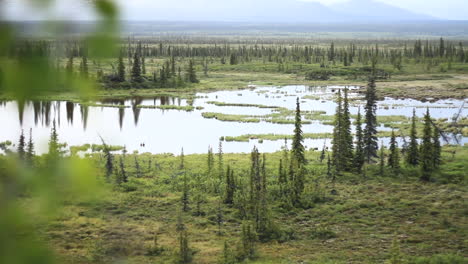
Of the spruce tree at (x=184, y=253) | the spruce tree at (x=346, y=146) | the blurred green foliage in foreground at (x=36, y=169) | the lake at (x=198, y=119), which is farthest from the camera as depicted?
the lake at (x=198, y=119)

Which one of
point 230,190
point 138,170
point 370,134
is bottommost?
point 138,170

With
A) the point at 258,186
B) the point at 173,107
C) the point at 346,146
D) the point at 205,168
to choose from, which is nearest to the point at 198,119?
the point at 173,107

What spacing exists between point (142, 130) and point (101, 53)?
39095 mm

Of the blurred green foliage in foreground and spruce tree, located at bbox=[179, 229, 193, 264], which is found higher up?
the blurred green foliage in foreground

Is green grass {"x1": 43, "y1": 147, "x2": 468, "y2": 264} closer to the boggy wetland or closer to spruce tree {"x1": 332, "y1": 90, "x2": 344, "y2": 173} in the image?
the boggy wetland

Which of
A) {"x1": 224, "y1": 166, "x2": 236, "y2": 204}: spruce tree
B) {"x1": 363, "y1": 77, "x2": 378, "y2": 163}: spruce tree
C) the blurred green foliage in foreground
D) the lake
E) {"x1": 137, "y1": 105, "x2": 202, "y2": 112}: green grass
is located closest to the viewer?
the blurred green foliage in foreground

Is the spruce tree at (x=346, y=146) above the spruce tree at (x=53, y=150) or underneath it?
underneath

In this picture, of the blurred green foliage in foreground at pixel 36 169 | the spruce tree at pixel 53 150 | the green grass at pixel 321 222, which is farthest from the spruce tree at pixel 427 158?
the blurred green foliage in foreground at pixel 36 169

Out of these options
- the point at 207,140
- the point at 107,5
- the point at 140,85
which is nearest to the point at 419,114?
the point at 207,140

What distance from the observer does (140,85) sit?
215 feet

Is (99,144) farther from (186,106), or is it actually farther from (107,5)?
(107,5)

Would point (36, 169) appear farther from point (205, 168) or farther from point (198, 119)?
point (198, 119)

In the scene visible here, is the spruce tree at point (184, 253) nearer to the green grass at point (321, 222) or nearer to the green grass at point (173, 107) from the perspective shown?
the green grass at point (321, 222)

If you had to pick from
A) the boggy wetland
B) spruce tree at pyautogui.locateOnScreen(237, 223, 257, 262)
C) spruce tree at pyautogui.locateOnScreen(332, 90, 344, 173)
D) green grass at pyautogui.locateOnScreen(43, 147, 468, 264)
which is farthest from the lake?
spruce tree at pyautogui.locateOnScreen(237, 223, 257, 262)
